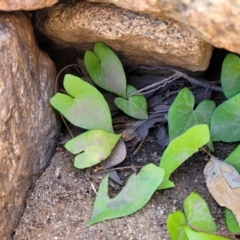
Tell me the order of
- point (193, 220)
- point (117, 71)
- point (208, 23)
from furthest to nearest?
point (117, 71)
point (193, 220)
point (208, 23)

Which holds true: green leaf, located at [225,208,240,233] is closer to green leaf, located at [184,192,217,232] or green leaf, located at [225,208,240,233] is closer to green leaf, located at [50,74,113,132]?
green leaf, located at [184,192,217,232]

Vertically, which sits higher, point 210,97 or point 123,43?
point 123,43

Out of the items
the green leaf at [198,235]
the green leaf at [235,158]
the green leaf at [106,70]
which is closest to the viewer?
the green leaf at [198,235]

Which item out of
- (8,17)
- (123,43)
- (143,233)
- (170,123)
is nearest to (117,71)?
(123,43)

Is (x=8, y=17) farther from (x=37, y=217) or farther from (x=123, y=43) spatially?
(x=37, y=217)

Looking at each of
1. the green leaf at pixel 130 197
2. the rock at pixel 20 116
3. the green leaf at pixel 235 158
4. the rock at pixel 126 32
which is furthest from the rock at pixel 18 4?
the green leaf at pixel 235 158

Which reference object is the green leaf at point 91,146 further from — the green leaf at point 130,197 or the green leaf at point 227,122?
the green leaf at point 227,122

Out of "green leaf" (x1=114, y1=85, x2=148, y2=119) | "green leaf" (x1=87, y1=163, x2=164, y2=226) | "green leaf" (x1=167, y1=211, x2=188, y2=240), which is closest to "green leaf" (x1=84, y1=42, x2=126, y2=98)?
"green leaf" (x1=114, y1=85, x2=148, y2=119)
